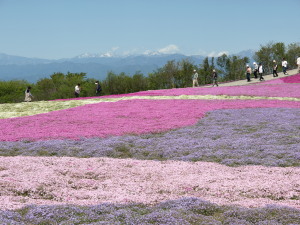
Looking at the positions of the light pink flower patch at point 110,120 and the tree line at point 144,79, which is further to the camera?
the tree line at point 144,79

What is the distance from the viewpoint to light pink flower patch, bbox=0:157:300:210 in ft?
35.0

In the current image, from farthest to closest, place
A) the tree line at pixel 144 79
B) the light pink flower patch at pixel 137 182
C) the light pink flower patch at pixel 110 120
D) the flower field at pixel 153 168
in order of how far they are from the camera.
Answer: the tree line at pixel 144 79
the light pink flower patch at pixel 110 120
the light pink flower patch at pixel 137 182
the flower field at pixel 153 168

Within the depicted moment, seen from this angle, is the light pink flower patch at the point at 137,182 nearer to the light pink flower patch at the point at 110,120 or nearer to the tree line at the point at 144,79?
the light pink flower patch at the point at 110,120

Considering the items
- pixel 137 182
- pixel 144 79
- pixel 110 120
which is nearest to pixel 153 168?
pixel 137 182

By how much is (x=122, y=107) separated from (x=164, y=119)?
8.22 metres

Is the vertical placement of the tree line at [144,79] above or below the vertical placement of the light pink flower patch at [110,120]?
above

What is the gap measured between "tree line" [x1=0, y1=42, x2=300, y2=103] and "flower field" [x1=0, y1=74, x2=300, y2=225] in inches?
1627

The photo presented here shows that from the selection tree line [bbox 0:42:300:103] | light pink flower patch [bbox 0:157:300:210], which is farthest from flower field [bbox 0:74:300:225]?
tree line [bbox 0:42:300:103]

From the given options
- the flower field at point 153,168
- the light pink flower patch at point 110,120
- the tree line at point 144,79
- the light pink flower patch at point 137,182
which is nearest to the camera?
the flower field at point 153,168

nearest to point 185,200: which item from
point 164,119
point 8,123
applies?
point 164,119

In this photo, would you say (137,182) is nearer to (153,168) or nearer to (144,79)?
(153,168)

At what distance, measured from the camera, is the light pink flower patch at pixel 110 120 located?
22719 millimetres

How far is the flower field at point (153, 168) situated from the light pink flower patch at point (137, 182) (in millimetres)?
34

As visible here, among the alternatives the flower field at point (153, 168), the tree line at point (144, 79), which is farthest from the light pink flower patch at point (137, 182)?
the tree line at point (144, 79)
